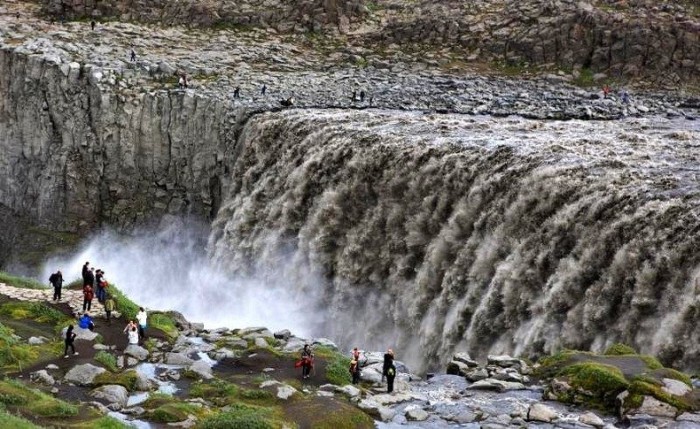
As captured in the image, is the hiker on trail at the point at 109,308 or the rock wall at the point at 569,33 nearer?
the hiker on trail at the point at 109,308

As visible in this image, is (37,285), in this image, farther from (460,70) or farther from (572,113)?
(460,70)

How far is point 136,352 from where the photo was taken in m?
29.9

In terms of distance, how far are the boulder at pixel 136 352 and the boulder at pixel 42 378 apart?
3.77 meters

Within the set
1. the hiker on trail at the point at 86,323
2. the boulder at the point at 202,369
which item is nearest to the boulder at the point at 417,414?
the boulder at the point at 202,369

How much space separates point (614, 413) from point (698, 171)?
14914mm

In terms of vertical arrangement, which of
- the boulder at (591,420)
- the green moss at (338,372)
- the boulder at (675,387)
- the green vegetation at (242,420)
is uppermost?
the boulder at (675,387)

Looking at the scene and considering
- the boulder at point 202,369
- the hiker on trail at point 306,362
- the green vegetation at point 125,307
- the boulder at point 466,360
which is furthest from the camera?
the green vegetation at point 125,307

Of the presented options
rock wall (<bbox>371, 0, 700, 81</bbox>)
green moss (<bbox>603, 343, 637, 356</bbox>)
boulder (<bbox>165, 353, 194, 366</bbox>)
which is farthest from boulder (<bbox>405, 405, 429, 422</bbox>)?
rock wall (<bbox>371, 0, 700, 81</bbox>)

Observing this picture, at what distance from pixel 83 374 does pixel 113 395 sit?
→ 2.36 meters

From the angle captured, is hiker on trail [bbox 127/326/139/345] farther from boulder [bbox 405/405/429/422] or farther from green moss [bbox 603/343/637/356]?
green moss [bbox 603/343/637/356]

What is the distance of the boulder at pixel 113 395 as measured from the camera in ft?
79.0

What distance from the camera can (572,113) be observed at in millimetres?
55781

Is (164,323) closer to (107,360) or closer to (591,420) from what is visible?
(107,360)

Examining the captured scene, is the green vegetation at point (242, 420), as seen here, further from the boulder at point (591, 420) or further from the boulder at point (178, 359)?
the boulder at point (591, 420)
